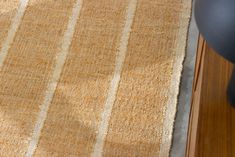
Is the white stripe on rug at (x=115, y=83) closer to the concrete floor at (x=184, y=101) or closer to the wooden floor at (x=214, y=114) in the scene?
the concrete floor at (x=184, y=101)

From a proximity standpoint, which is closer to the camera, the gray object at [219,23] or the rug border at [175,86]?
the gray object at [219,23]

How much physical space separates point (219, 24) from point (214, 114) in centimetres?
20

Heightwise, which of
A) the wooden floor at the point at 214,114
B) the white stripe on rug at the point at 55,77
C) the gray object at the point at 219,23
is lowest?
the white stripe on rug at the point at 55,77

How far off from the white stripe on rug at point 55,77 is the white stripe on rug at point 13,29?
0.16 m

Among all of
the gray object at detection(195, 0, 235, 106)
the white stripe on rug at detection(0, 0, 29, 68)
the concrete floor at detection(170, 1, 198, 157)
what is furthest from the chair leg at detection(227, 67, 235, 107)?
the white stripe on rug at detection(0, 0, 29, 68)

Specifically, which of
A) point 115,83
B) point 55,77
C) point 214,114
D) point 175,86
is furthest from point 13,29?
point 214,114

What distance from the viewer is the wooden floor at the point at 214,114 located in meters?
0.58

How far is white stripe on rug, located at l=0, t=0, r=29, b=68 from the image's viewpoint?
1.23 meters

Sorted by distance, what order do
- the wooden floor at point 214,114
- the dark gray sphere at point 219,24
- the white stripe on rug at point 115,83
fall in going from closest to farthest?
the dark gray sphere at point 219,24 < the wooden floor at point 214,114 < the white stripe on rug at point 115,83

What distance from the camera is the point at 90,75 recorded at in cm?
119

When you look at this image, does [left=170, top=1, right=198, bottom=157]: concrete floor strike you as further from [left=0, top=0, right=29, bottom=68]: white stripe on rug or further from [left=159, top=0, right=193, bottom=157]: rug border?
[left=0, top=0, right=29, bottom=68]: white stripe on rug

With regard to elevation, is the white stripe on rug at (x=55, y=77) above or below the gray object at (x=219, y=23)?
below

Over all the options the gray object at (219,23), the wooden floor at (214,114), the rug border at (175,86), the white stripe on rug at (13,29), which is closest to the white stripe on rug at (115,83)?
the rug border at (175,86)

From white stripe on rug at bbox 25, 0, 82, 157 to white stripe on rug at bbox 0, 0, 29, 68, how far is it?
163 mm
